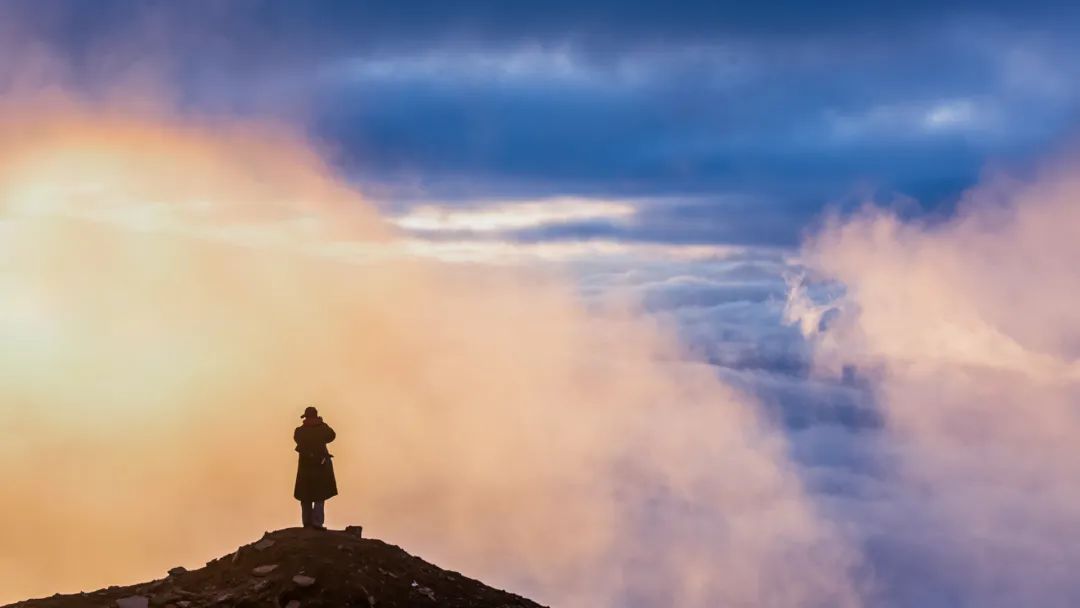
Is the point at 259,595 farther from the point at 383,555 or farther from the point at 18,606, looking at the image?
the point at 18,606

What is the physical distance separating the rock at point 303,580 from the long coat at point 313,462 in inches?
171

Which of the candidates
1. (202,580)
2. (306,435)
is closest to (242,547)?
(202,580)

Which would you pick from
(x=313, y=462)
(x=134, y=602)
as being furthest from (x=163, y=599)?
(x=313, y=462)

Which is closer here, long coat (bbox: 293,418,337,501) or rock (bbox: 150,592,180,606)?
rock (bbox: 150,592,180,606)

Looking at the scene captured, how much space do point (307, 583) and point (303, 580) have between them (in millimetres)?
150

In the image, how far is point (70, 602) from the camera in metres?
31.7

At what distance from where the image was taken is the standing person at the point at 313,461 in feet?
114

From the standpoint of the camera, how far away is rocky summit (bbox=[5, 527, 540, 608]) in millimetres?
30438

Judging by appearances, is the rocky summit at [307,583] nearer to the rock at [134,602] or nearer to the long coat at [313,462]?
the rock at [134,602]

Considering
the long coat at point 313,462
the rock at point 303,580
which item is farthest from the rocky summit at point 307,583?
the long coat at point 313,462

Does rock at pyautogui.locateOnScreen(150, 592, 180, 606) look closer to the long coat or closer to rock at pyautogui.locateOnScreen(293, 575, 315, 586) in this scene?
rock at pyautogui.locateOnScreen(293, 575, 315, 586)

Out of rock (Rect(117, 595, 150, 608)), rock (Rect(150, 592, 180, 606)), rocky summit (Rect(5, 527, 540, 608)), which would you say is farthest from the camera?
rock (Rect(150, 592, 180, 606))

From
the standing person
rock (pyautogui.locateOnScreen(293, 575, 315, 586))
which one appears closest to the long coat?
the standing person

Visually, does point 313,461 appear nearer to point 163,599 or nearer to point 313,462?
point 313,462
